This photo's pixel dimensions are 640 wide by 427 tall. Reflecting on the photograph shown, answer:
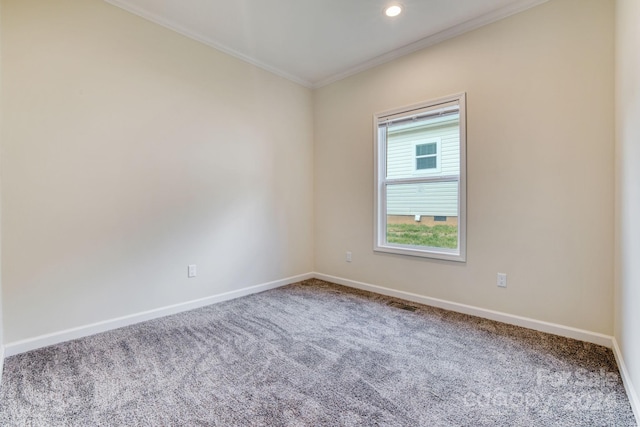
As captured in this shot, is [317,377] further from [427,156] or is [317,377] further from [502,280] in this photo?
[427,156]

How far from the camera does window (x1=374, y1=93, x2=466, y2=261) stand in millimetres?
2918

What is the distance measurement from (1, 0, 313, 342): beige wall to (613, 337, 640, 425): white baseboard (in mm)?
3088

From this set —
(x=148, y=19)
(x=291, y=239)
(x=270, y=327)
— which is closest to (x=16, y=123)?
(x=148, y=19)

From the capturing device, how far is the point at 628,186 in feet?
5.68

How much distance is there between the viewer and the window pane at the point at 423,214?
301cm

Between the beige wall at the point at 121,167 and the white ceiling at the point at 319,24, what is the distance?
20 cm

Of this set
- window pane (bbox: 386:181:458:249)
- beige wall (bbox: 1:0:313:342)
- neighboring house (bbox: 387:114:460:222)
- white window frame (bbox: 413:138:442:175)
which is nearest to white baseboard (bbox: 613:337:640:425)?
window pane (bbox: 386:181:458:249)

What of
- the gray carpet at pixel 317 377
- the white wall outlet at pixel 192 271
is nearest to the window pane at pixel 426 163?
the gray carpet at pixel 317 377

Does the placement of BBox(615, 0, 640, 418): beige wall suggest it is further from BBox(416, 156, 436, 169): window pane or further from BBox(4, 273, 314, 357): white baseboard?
BBox(4, 273, 314, 357): white baseboard

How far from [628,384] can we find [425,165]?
2.21m

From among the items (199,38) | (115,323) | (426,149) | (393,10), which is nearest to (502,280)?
(426,149)

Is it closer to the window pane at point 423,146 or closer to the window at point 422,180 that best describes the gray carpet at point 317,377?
the window at point 422,180

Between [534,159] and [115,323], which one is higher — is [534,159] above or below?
above

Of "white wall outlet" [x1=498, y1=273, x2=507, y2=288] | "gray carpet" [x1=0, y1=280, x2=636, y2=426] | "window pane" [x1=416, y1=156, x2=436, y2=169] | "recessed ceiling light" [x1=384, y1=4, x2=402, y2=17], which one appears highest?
"recessed ceiling light" [x1=384, y1=4, x2=402, y2=17]
